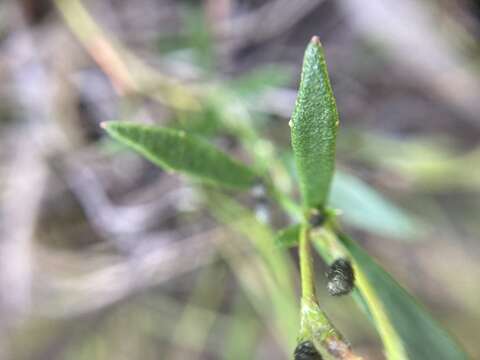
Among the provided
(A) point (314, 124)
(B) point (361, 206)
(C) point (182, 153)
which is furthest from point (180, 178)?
(A) point (314, 124)

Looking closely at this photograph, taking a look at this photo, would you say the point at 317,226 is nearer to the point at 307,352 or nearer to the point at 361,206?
the point at 307,352

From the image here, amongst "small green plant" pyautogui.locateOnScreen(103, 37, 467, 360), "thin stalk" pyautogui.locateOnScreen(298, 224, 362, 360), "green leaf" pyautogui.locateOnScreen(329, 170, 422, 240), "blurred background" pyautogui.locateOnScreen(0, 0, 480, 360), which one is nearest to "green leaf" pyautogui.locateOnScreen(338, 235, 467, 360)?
"small green plant" pyautogui.locateOnScreen(103, 37, 467, 360)

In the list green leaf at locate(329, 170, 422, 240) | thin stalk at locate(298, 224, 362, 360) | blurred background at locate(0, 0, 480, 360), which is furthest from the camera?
blurred background at locate(0, 0, 480, 360)

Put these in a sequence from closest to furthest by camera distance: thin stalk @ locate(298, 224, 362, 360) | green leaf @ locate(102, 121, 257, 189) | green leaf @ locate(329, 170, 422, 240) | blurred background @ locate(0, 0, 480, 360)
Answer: thin stalk @ locate(298, 224, 362, 360), green leaf @ locate(102, 121, 257, 189), green leaf @ locate(329, 170, 422, 240), blurred background @ locate(0, 0, 480, 360)

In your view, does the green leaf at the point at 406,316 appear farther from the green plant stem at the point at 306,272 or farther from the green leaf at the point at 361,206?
the green leaf at the point at 361,206

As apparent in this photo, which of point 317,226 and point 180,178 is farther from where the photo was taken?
point 180,178

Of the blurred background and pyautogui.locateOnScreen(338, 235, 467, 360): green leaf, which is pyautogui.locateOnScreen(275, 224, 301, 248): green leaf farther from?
the blurred background

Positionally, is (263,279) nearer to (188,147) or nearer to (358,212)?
(358,212)

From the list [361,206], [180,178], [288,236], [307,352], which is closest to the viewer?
[307,352]

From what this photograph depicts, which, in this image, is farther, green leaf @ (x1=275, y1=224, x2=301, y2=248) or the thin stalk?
green leaf @ (x1=275, y1=224, x2=301, y2=248)
